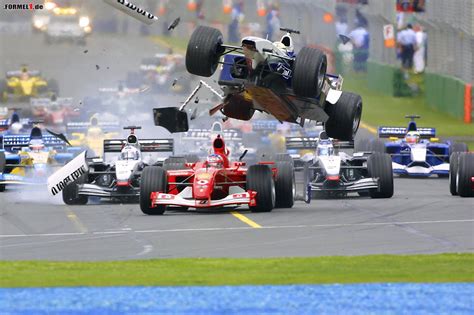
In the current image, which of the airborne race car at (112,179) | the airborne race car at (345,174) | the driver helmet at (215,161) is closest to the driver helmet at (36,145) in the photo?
the airborne race car at (112,179)

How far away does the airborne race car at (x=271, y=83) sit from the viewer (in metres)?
23.3

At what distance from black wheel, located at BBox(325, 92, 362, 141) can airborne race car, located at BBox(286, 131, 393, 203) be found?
1.16 meters

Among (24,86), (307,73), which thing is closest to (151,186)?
(307,73)

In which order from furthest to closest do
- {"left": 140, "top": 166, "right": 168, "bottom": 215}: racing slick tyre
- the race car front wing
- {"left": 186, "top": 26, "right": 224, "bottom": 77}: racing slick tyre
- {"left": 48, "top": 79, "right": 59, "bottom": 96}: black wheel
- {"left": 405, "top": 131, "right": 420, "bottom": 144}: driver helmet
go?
{"left": 48, "top": 79, "right": 59, "bottom": 96}: black wheel < {"left": 405, "top": 131, "right": 420, "bottom": 144}: driver helmet < {"left": 140, "top": 166, "right": 168, "bottom": 215}: racing slick tyre < the race car front wing < {"left": 186, "top": 26, "right": 224, "bottom": 77}: racing slick tyre

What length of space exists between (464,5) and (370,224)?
2347cm

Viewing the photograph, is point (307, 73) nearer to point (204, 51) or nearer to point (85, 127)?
point (204, 51)

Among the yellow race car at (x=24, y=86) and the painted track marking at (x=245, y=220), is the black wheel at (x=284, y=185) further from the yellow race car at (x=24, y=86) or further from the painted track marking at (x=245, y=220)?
the yellow race car at (x=24, y=86)

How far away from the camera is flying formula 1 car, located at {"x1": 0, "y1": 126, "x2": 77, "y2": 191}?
101 ft

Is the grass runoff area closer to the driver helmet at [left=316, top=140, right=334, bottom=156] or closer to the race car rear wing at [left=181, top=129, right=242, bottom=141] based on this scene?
the driver helmet at [left=316, top=140, right=334, bottom=156]

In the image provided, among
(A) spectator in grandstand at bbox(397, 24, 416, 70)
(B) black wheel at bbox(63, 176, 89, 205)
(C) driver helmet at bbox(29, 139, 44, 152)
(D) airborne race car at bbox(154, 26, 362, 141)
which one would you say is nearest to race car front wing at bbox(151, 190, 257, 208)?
(D) airborne race car at bbox(154, 26, 362, 141)

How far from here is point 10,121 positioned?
3756 centimetres

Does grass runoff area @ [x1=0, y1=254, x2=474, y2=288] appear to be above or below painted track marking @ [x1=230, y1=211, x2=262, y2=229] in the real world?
below

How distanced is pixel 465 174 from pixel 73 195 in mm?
7195

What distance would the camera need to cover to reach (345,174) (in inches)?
1126
